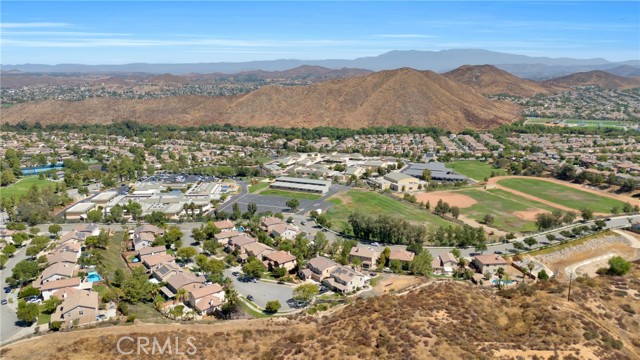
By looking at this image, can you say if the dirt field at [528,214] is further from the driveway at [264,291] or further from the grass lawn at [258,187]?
the grass lawn at [258,187]

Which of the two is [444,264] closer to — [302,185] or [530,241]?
[530,241]

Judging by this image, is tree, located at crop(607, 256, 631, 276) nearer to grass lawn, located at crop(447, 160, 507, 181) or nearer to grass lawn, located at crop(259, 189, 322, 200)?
grass lawn, located at crop(259, 189, 322, 200)

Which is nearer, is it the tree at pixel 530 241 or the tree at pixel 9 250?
the tree at pixel 9 250

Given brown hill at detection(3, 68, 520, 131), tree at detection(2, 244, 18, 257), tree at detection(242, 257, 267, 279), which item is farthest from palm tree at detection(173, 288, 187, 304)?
brown hill at detection(3, 68, 520, 131)

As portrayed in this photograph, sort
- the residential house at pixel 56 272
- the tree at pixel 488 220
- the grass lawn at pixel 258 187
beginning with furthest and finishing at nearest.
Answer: the grass lawn at pixel 258 187, the tree at pixel 488 220, the residential house at pixel 56 272

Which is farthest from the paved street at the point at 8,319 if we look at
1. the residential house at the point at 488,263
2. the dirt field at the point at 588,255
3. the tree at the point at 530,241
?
the tree at the point at 530,241

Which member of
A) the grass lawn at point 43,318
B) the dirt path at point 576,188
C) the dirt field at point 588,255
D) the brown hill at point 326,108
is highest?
the brown hill at point 326,108

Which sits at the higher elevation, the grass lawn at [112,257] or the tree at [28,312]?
the tree at [28,312]
